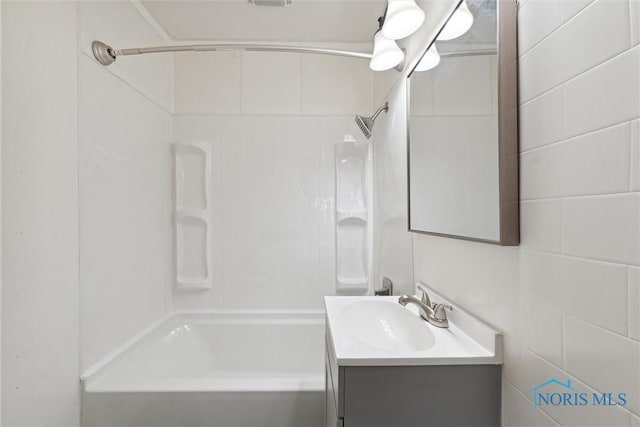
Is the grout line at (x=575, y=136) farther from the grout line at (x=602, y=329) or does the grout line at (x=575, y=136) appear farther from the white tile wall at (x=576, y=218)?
the grout line at (x=602, y=329)

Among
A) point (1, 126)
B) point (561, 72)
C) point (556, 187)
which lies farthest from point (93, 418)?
point (561, 72)

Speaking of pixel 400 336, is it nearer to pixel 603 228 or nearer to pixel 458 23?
pixel 603 228

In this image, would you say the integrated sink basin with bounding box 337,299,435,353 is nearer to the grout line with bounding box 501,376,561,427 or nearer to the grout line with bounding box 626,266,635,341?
the grout line with bounding box 501,376,561,427

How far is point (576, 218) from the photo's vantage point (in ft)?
1.86

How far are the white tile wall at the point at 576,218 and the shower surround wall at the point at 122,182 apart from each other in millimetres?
1614

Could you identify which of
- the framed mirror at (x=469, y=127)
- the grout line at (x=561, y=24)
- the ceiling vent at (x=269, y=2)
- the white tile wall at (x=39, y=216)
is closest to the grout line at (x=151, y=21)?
the white tile wall at (x=39, y=216)

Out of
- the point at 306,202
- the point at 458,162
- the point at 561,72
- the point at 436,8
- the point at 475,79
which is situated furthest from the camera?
the point at 306,202

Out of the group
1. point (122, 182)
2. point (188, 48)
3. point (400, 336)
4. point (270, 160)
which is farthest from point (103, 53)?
point (400, 336)

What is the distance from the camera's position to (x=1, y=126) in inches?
38.3

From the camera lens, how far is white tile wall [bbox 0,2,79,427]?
1005 millimetres

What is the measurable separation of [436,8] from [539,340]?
1159 millimetres

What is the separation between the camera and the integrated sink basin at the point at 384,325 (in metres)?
1.03

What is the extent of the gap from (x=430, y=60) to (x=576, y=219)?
31.7 inches

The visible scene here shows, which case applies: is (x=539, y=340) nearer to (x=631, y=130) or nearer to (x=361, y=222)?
(x=631, y=130)
